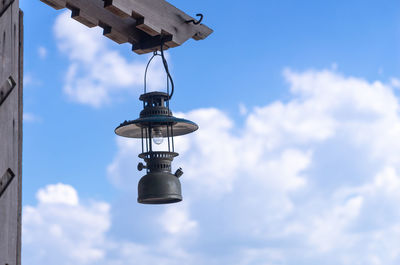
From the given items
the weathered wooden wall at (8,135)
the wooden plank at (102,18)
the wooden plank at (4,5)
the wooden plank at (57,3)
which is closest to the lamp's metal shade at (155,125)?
the wooden plank at (102,18)

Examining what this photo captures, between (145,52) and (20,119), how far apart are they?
1532mm

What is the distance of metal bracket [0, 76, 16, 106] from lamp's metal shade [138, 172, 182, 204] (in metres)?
1.47

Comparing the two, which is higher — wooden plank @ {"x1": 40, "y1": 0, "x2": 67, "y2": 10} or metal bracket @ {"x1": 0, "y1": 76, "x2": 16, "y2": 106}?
wooden plank @ {"x1": 40, "y1": 0, "x2": 67, "y2": 10}

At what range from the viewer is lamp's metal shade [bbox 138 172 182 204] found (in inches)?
134

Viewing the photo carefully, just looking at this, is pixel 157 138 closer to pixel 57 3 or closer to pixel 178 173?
pixel 178 173

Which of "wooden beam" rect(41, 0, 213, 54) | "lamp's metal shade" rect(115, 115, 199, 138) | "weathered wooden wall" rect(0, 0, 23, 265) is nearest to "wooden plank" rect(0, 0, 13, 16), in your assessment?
"weathered wooden wall" rect(0, 0, 23, 265)

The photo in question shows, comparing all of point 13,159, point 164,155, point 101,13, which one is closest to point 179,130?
point 164,155

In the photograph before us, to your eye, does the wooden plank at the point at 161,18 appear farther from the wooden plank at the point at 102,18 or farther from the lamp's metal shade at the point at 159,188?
the lamp's metal shade at the point at 159,188

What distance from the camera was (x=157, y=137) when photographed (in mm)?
3641

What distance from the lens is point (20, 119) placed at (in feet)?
7.92

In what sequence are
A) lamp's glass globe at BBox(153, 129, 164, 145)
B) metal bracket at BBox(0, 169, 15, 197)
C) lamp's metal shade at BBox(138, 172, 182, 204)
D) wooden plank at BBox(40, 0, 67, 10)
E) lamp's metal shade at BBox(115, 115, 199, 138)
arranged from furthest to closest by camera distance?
lamp's glass globe at BBox(153, 129, 164, 145) < lamp's metal shade at BBox(115, 115, 199, 138) < lamp's metal shade at BBox(138, 172, 182, 204) < wooden plank at BBox(40, 0, 67, 10) < metal bracket at BBox(0, 169, 15, 197)

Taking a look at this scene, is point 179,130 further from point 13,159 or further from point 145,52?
point 13,159

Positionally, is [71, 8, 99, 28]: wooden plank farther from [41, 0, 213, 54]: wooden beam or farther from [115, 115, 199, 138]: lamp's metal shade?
[115, 115, 199, 138]: lamp's metal shade

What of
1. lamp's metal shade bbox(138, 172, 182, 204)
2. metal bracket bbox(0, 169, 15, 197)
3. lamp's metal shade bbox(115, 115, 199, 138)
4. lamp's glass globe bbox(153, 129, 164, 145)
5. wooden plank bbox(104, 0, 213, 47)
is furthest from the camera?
lamp's glass globe bbox(153, 129, 164, 145)
